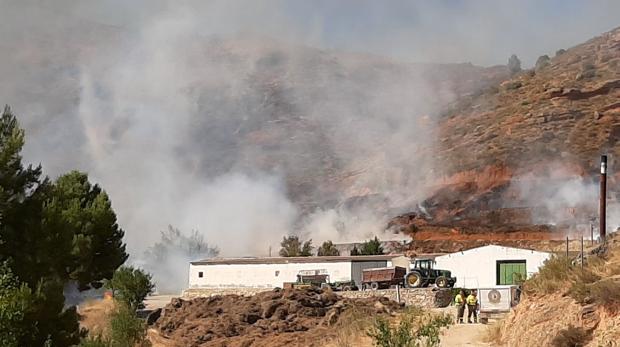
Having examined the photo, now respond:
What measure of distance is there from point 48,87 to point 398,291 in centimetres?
15644

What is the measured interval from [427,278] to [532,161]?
4660 cm

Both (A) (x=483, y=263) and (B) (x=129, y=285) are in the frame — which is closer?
(B) (x=129, y=285)

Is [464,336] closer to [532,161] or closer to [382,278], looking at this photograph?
[382,278]

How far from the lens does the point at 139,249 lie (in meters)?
111

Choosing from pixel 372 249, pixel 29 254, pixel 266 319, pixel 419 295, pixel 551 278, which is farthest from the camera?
pixel 372 249

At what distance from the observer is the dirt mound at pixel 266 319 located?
110ft

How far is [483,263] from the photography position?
48.5m

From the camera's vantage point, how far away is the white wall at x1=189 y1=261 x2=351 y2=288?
183 feet

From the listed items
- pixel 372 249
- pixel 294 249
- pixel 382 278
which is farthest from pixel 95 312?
pixel 294 249

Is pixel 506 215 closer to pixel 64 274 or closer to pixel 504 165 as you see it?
pixel 504 165

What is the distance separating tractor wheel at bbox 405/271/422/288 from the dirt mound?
5.37 meters

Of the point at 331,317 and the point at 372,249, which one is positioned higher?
the point at 372,249

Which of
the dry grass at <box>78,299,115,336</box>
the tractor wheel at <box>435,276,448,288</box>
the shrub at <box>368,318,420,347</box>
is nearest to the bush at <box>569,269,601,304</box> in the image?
the shrub at <box>368,318,420,347</box>

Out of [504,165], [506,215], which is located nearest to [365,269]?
[506,215]
